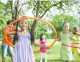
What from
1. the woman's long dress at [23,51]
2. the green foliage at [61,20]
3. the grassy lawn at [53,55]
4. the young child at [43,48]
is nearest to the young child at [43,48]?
the young child at [43,48]

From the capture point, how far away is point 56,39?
34.2ft

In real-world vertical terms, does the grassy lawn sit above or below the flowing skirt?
below

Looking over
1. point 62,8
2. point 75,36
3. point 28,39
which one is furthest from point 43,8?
point 28,39

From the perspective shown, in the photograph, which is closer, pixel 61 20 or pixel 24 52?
pixel 24 52

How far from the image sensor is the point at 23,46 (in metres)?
8.91

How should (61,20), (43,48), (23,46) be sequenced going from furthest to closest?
(61,20), (43,48), (23,46)

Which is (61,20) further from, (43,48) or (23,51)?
(23,51)

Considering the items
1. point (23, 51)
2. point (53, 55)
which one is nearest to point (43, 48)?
point (53, 55)

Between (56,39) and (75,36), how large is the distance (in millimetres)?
1010

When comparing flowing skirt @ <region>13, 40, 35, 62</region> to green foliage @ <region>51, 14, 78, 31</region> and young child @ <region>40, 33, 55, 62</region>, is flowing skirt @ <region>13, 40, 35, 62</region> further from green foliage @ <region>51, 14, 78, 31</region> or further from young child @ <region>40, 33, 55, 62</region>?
green foliage @ <region>51, 14, 78, 31</region>

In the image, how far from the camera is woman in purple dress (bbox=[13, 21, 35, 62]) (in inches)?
345

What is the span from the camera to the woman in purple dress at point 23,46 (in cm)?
876

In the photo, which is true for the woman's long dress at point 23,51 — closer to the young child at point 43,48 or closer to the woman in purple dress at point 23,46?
the woman in purple dress at point 23,46

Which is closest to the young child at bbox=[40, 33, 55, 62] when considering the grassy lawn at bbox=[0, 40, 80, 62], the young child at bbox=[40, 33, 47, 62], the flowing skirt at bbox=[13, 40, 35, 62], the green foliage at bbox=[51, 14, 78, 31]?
the young child at bbox=[40, 33, 47, 62]
